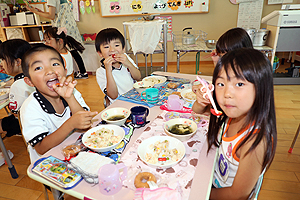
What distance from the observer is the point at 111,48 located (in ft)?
5.93

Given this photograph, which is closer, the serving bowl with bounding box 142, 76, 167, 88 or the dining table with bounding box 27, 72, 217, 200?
the dining table with bounding box 27, 72, 217, 200

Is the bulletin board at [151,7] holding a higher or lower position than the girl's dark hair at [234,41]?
higher

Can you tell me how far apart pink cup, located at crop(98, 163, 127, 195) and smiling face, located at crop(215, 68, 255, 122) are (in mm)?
517

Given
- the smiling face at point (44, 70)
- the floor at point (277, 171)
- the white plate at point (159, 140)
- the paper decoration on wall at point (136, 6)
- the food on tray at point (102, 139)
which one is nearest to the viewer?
the white plate at point (159, 140)

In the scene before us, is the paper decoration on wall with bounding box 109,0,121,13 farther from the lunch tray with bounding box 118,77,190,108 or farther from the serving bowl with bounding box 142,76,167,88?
the lunch tray with bounding box 118,77,190,108

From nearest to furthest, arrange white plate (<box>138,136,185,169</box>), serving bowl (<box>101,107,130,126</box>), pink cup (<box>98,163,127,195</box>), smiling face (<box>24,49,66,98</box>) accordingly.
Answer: pink cup (<box>98,163,127,195</box>)
white plate (<box>138,136,185,169</box>)
smiling face (<box>24,49,66,98</box>)
serving bowl (<box>101,107,130,126</box>)

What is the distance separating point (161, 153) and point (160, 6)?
4354mm

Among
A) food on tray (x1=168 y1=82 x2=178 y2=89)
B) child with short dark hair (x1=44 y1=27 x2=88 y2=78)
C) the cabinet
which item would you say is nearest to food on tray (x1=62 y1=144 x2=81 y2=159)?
food on tray (x1=168 y1=82 x2=178 y2=89)

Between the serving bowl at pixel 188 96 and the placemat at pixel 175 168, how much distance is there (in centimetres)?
39

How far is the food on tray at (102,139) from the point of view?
0.98 meters

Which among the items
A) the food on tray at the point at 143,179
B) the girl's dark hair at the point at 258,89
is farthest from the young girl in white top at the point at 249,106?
the food on tray at the point at 143,179

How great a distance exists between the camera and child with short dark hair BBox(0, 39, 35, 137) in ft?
5.50

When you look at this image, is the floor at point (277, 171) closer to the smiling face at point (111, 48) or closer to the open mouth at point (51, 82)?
the open mouth at point (51, 82)

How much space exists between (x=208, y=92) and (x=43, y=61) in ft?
3.11
